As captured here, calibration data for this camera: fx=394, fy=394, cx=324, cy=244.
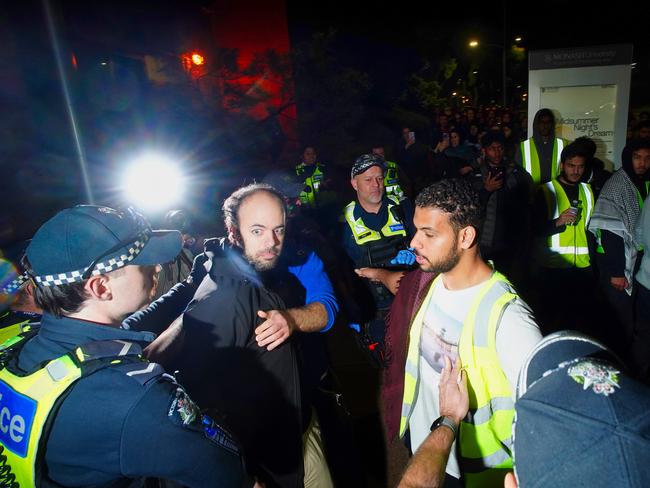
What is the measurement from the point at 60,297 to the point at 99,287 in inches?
4.6

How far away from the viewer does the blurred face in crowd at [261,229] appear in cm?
225

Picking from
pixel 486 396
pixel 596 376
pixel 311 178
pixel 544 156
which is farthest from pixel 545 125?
pixel 596 376

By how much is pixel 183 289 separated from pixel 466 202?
1.63 metres

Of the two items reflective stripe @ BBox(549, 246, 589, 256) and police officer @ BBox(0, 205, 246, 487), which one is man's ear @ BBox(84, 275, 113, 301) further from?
reflective stripe @ BBox(549, 246, 589, 256)

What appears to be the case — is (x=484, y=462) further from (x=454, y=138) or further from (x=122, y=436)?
(x=454, y=138)

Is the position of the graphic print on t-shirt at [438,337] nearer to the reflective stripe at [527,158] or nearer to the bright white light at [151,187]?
the bright white light at [151,187]

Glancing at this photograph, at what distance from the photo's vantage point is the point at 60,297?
1.32 m

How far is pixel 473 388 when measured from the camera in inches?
72.9

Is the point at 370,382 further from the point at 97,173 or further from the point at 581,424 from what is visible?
the point at 97,173

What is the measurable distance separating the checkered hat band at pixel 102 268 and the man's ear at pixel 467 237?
4.99 feet

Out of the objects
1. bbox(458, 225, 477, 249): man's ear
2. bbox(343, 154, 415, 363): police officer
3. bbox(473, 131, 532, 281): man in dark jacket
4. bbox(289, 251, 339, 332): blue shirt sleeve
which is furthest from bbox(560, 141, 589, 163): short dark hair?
bbox(289, 251, 339, 332): blue shirt sleeve

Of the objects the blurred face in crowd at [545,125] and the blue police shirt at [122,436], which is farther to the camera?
the blurred face in crowd at [545,125]

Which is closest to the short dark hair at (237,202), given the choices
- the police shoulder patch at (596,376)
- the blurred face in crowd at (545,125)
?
the police shoulder patch at (596,376)

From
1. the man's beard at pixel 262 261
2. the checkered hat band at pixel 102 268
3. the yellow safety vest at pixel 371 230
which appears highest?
the checkered hat band at pixel 102 268
